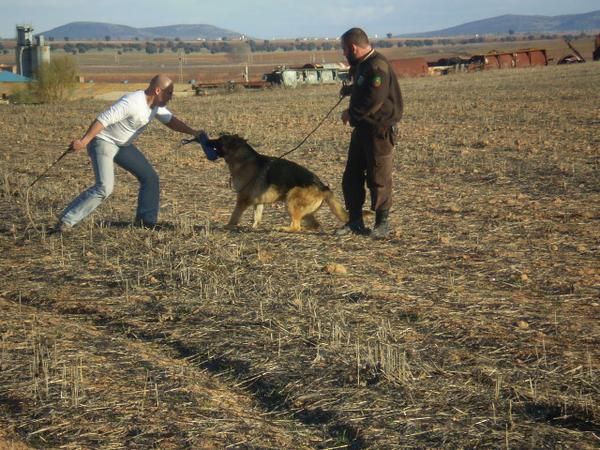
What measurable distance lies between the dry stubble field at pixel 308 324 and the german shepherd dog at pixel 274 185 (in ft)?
0.90

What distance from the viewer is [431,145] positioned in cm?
1709

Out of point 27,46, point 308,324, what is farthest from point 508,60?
point 308,324

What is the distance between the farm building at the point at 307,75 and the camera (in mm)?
51094

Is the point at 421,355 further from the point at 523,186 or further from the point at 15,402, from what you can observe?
the point at 523,186

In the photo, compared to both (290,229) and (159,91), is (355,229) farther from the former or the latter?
(159,91)

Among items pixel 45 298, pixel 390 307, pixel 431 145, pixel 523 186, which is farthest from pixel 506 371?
pixel 431 145

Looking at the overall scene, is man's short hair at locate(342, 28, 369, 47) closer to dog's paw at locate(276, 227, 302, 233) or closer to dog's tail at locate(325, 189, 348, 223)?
dog's tail at locate(325, 189, 348, 223)

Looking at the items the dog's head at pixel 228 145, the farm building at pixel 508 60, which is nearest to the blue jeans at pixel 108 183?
the dog's head at pixel 228 145

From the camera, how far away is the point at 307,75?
2138 inches

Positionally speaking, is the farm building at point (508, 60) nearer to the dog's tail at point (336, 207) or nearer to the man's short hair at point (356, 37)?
the dog's tail at point (336, 207)

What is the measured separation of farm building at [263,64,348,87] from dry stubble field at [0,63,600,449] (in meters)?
38.8

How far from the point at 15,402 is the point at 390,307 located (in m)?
2.81

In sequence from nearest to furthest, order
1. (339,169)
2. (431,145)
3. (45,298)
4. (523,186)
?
(45,298)
(523,186)
(339,169)
(431,145)

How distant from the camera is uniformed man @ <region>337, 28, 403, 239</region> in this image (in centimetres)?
884
